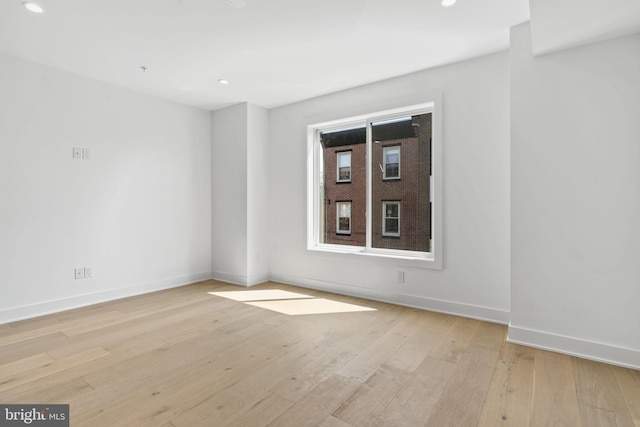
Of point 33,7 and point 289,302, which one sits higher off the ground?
point 33,7

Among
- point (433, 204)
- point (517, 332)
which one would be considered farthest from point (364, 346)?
point (433, 204)

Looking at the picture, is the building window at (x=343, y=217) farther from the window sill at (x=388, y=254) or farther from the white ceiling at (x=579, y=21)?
the white ceiling at (x=579, y=21)

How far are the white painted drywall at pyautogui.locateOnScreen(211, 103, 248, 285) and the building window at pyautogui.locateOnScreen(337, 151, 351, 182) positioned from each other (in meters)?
1.33

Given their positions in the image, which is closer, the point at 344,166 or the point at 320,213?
the point at 344,166

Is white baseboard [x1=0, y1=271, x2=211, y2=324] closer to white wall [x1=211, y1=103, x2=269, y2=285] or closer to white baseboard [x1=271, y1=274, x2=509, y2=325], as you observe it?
white wall [x1=211, y1=103, x2=269, y2=285]

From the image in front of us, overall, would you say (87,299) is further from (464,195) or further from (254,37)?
(464,195)

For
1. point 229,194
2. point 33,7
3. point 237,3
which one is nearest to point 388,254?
point 229,194

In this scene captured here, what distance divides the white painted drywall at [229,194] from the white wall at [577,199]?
10.8 ft

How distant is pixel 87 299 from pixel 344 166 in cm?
347

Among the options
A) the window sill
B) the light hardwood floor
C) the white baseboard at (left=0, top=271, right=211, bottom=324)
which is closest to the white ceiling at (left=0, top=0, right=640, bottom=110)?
the window sill

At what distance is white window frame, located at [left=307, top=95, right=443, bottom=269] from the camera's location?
10.8ft

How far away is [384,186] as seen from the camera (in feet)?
12.7

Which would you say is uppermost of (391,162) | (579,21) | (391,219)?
(579,21)

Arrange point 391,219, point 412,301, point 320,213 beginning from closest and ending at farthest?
1. point 412,301
2. point 391,219
3. point 320,213
